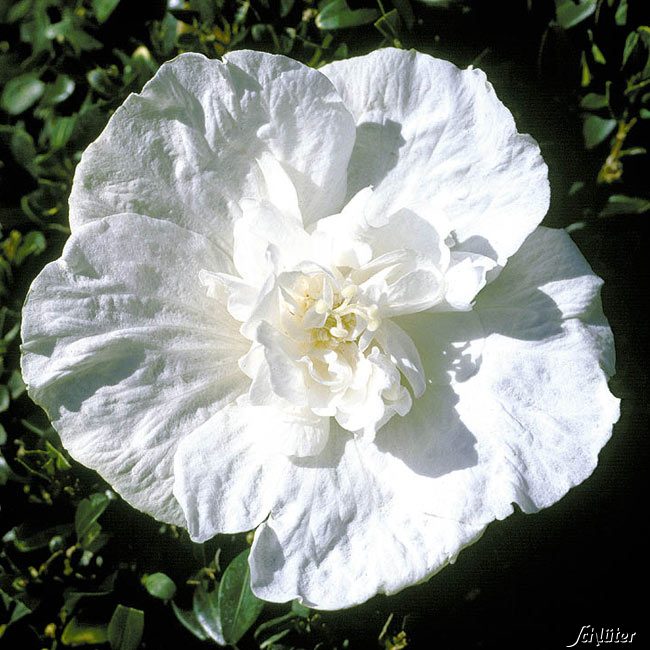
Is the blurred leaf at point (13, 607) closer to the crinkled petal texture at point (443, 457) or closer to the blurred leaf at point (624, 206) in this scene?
the crinkled petal texture at point (443, 457)

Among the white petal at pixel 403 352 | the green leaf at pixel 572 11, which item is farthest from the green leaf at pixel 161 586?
the green leaf at pixel 572 11

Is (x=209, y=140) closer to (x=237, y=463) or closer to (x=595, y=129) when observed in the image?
(x=237, y=463)

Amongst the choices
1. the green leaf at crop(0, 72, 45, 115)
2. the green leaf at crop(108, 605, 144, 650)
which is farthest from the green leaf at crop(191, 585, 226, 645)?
the green leaf at crop(0, 72, 45, 115)

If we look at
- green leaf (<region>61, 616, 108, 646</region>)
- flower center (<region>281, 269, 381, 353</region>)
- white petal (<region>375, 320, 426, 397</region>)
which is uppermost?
flower center (<region>281, 269, 381, 353</region>)

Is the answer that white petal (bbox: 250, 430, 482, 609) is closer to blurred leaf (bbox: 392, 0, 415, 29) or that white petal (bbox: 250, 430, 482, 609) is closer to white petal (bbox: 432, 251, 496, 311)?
white petal (bbox: 432, 251, 496, 311)

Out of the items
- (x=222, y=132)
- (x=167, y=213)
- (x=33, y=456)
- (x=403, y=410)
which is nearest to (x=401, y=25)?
(x=222, y=132)

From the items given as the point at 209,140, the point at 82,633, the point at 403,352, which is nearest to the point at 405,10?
the point at 209,140
